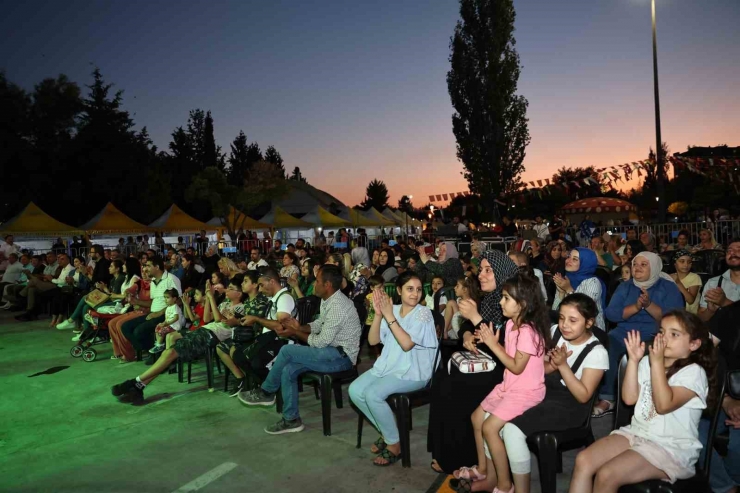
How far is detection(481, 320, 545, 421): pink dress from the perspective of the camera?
323 cm

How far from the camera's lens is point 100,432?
4996mm

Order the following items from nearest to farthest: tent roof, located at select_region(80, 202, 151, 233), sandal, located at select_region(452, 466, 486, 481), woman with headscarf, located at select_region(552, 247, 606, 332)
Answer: sandal, located at select_region(452, 466, 486, 481), woman with headscarf, located at select_region(552, 247, 606, 332), tent roof, located at select_region(80, 202, 151, 233)

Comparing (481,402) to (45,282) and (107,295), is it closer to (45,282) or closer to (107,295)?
(107,295)

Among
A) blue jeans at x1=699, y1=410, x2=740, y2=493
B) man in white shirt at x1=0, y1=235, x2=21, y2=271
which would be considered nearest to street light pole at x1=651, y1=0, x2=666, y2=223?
blue jeans at x1=699, y1=410, x2=740, y2=493

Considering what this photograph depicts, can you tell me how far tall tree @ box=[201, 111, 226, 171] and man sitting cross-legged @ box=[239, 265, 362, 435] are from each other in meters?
63.0

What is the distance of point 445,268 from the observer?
7.44m

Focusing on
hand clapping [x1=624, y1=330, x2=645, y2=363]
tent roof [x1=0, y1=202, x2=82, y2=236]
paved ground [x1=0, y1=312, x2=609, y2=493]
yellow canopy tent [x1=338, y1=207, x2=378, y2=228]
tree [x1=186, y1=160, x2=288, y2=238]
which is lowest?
paved ground [x1=0, y1=312, x2=609, y2=493]

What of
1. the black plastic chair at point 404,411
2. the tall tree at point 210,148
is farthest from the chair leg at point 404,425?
the tall tree at point 210,148

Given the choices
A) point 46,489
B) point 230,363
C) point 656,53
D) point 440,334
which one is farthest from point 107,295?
point 656,53

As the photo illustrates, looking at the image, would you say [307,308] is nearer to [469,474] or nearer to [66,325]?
[469,474]

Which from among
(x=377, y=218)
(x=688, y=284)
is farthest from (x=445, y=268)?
(x=377, y=218)

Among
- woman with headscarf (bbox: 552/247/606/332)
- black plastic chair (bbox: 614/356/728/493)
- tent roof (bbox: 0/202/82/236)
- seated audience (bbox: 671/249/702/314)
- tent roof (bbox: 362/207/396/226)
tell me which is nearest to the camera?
black plastic chair (bbox: 614/356/728/493)

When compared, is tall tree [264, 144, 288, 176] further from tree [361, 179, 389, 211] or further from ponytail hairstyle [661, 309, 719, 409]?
ponytail hairstyle [661, 309, 719, 409]

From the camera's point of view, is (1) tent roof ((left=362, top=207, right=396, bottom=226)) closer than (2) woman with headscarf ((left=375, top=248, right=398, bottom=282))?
No
